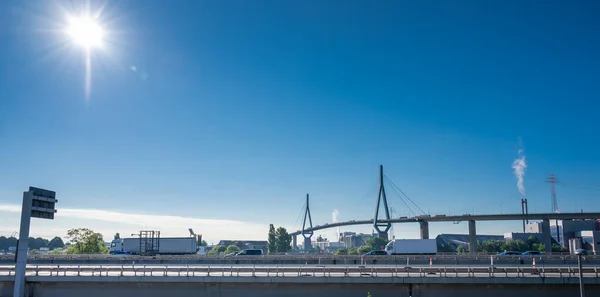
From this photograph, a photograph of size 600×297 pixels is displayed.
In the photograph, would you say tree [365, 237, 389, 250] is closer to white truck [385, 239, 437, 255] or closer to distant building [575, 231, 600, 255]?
distant building [575, 231, 600, 255]

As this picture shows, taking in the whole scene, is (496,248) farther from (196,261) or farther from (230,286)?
(230,286)

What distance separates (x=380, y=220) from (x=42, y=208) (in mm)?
130954

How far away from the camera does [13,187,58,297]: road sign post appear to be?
112 ft

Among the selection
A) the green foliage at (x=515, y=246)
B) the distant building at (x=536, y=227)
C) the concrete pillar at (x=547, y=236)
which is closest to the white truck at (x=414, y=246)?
the concrete pillar at (x=547, y=236)

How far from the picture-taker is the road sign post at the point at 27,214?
3406 centimetres

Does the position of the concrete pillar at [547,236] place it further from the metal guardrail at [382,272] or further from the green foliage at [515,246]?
the metal guardrail at [382,272]

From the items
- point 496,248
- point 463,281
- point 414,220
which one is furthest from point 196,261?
point 496,248

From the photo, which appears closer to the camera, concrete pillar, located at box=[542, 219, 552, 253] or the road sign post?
the road sign post

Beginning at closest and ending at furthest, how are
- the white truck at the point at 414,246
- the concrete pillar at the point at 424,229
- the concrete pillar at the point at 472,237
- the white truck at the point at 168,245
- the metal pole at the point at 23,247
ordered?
1. the metal pole at the point at 23,247
2. the white truck at the point at 414,246
3. the white truck at the point at 168,245
4. the concrete pillar at the point at 472,237
5. the concrete pillar at the point at 424,229

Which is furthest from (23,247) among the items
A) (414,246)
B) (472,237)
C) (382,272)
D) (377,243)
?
(377,243)

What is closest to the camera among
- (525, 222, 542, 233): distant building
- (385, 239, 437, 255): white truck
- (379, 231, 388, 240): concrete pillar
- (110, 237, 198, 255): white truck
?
(385, 239, 437, 255): white truck

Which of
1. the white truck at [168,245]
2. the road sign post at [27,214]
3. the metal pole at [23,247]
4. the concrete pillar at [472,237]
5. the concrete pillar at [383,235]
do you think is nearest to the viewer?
the metal pole at [23,247]

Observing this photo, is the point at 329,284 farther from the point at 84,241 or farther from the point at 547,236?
the point at 547,236

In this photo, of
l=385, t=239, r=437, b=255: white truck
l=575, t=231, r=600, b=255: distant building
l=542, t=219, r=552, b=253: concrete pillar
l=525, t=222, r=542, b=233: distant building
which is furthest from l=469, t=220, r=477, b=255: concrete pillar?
l=525, t=222, r=542, b=233: distant building
